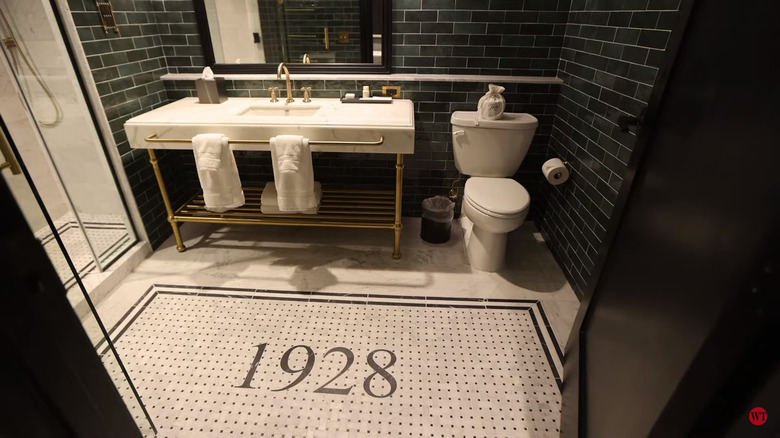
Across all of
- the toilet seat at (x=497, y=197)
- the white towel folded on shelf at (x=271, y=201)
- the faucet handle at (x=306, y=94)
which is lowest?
the white towel folded on shelf at (x=271, y=201)

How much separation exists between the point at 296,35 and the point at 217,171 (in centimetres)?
121

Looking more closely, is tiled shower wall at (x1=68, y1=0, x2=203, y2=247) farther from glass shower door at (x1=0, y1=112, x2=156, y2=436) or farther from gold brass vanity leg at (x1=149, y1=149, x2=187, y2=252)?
glass shower door at (x1=0, y1=112, x2=156, y2=436)

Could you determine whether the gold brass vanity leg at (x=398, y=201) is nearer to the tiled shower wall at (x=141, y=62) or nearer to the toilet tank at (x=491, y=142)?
the toilet tank at (x=491, y=142)

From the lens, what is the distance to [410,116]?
2.07m

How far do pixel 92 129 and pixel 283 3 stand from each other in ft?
4.55

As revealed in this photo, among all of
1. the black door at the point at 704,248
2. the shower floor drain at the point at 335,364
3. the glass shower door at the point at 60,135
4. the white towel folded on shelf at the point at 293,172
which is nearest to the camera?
the black door at the point at 704,248

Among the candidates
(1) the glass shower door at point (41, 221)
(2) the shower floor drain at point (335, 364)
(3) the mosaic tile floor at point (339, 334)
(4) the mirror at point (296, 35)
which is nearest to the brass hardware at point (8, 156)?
(1) the glass shower door at point (41, 221)

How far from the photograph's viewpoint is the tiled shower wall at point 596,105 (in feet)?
4.97

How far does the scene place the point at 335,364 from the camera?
5.36 ft

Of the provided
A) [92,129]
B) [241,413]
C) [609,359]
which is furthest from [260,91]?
[609,359]

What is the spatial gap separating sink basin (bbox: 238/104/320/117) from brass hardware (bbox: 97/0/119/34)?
2.44 ft

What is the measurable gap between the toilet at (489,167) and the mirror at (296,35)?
0.66 m

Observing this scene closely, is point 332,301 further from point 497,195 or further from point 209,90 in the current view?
point 209,90

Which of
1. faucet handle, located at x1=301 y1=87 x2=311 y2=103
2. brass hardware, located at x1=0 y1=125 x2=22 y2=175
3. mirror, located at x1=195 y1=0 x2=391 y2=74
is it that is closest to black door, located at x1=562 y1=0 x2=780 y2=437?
brass hardware, located at x1=0 y1=125 x2=22 y2=175
